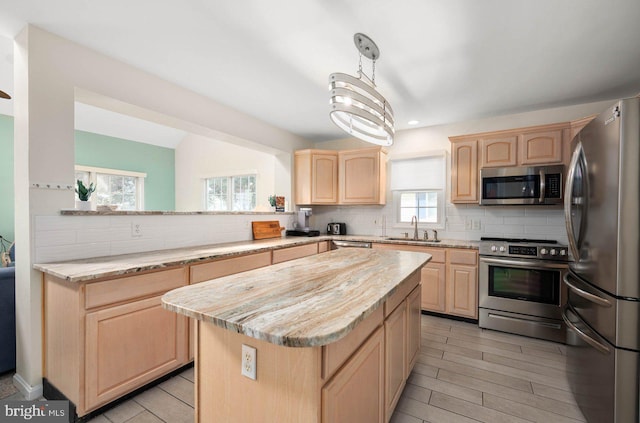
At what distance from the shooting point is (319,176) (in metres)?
4.49

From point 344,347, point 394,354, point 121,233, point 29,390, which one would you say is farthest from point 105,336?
point 394,354

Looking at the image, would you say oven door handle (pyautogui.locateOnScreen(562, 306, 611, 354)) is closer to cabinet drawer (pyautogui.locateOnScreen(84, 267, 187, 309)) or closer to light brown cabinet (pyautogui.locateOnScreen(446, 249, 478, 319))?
light brown cabinet (pyautogui.locateOnScreen(446, 249, 478, 319))

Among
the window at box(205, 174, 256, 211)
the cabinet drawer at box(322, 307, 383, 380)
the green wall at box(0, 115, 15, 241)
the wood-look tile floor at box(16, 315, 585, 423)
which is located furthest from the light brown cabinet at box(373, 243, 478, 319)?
the green wall at box(0, 115, 15, 241)

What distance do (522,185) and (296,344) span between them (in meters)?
3.43

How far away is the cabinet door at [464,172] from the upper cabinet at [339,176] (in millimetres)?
1002

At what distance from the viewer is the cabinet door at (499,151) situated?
129 inches

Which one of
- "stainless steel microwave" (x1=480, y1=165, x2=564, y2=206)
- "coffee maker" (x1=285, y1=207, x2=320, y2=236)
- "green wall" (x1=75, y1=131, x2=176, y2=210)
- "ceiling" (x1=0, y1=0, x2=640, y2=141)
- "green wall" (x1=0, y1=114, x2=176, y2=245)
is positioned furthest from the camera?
"green wall" (x1=75, y1=131, x2=176, y2=210)

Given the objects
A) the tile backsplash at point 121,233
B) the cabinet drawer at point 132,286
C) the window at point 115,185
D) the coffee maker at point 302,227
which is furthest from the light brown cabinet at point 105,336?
the window at point 115,185

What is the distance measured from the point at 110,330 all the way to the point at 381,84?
295 cm

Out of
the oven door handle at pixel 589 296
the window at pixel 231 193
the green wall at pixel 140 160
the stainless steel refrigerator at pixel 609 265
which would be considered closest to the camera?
the stainless steel refrigerator at pixel 609 265

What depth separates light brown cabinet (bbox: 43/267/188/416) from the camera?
65.7 inches

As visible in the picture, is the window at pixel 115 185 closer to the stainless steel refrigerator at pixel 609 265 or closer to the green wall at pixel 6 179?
the green wall at pixel 6 179

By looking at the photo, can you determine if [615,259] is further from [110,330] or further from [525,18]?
[110,330]

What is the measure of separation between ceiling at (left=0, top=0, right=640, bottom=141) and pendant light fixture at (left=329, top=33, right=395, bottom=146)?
0.31 feet
